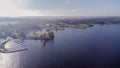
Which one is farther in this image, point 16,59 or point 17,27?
point 17,27

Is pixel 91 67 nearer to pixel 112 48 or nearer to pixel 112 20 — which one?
pixel 112 48

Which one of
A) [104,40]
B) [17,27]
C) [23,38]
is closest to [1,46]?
[23,38]

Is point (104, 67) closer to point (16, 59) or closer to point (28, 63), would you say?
point (28, 63)

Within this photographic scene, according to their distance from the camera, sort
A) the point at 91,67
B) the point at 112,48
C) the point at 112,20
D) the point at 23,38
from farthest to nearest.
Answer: the point at 112,20 < the point at 23,38 < the point at 112,48 < the point at 91,67

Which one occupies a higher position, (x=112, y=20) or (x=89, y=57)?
(x=112, y=20)

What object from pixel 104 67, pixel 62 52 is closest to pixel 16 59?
pixel 62 52

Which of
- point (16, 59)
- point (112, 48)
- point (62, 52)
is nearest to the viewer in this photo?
point (16, 59)
